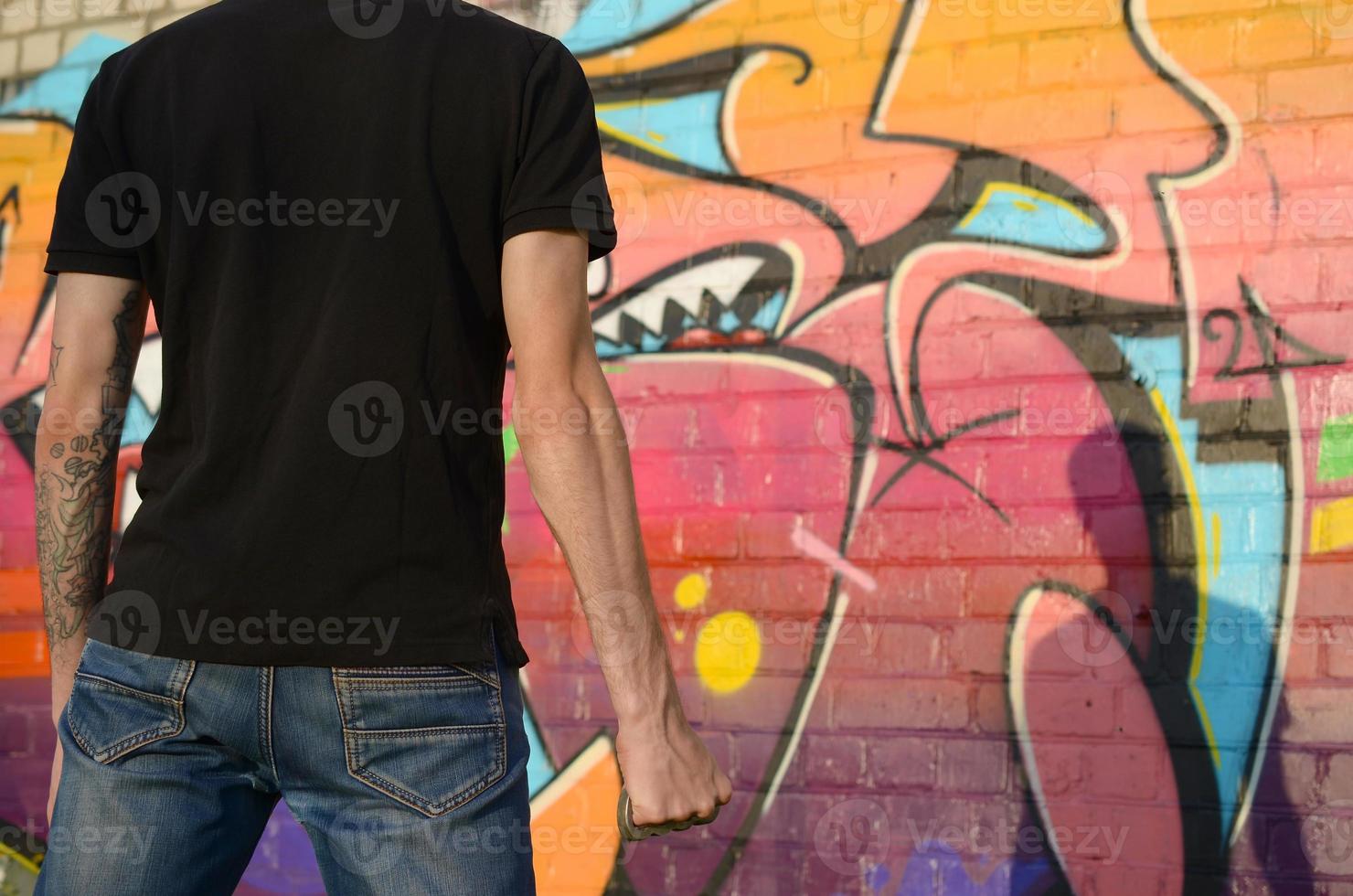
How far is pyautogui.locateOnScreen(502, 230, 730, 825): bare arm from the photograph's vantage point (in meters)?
1.25

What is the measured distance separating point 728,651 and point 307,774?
1.90 metres

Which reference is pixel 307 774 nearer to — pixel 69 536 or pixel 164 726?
pixel 164 726

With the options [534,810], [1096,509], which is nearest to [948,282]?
[1096,509]

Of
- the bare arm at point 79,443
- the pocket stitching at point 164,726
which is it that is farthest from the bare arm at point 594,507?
the bare arm at point 79,443

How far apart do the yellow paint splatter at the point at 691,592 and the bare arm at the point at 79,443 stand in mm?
1744

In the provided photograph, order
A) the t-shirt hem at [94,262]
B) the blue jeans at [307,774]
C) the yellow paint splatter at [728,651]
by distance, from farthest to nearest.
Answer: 1. the yellow paint splatter at [728,651]
2. the t-shirt hem at [94,262]
3. the blue jeans at [307,774]

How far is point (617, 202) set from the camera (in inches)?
127

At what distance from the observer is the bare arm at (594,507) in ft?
4.09

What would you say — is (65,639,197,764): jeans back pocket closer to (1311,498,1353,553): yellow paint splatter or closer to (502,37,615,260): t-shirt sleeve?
(502,37,615,260): t-shirt sleeve

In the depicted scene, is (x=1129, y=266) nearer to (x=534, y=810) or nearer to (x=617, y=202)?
(x=617, y=202)

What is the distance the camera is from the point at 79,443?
4.70ft

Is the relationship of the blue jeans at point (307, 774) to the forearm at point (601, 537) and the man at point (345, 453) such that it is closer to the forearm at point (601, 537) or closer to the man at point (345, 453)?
the man at point (345, 453)

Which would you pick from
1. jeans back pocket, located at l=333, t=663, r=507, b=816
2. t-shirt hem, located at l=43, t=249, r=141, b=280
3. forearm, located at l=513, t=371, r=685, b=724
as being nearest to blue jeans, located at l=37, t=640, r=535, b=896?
jeans back pocket, located at l=333, t=663, r=507, b=816

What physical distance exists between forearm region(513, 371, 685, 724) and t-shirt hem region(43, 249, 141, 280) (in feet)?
1.65
